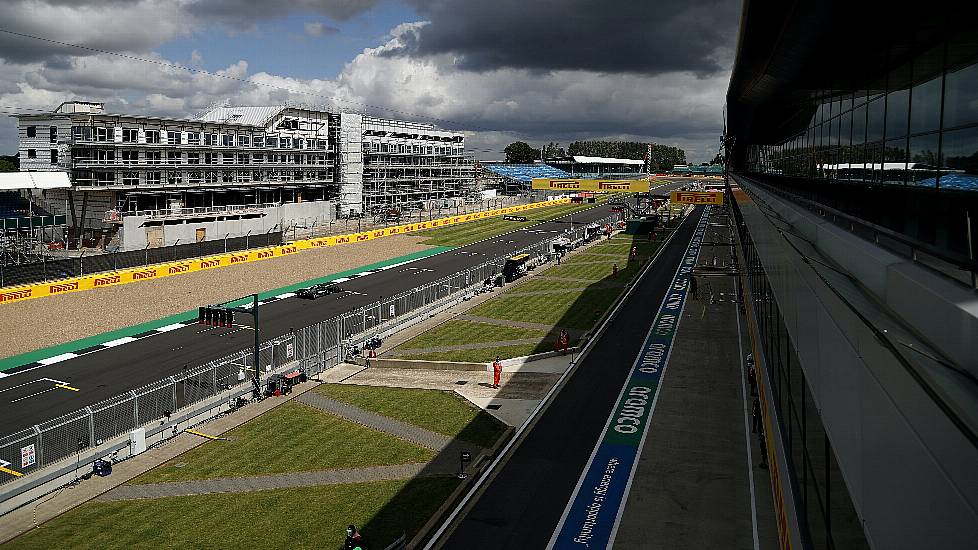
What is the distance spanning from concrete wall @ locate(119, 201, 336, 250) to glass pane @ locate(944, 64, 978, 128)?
6107 centimetres

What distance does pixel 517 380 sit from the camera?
29.1m

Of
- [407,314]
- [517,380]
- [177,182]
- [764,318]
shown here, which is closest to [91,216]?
[177,182]

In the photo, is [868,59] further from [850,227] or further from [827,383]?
[827,383]

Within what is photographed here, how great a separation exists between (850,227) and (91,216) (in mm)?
66211

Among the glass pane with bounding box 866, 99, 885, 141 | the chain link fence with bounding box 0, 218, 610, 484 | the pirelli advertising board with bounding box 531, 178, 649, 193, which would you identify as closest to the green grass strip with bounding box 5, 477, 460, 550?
the chain link fence with bounding box 0, 218, 610, 484

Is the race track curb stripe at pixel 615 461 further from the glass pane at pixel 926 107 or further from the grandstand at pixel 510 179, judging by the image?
the grandstand at pixel 510 179

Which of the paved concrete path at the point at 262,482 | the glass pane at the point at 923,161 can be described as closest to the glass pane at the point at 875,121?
the glass pane at the point at 923,161

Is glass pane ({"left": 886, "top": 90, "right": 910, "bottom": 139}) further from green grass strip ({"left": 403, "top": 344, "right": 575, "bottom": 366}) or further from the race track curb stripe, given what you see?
green grass strip ({"left": 403, "top": 344, "right": 575, "bottom": 366})

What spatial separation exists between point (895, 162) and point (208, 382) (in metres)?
24.5

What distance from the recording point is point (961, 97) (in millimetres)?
5633

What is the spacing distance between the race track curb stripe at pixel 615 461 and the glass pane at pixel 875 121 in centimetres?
1020

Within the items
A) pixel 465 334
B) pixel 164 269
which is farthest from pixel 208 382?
pixel 164 269

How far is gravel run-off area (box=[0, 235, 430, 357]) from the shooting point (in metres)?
35.4

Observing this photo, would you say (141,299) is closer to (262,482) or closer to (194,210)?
(262,482)
